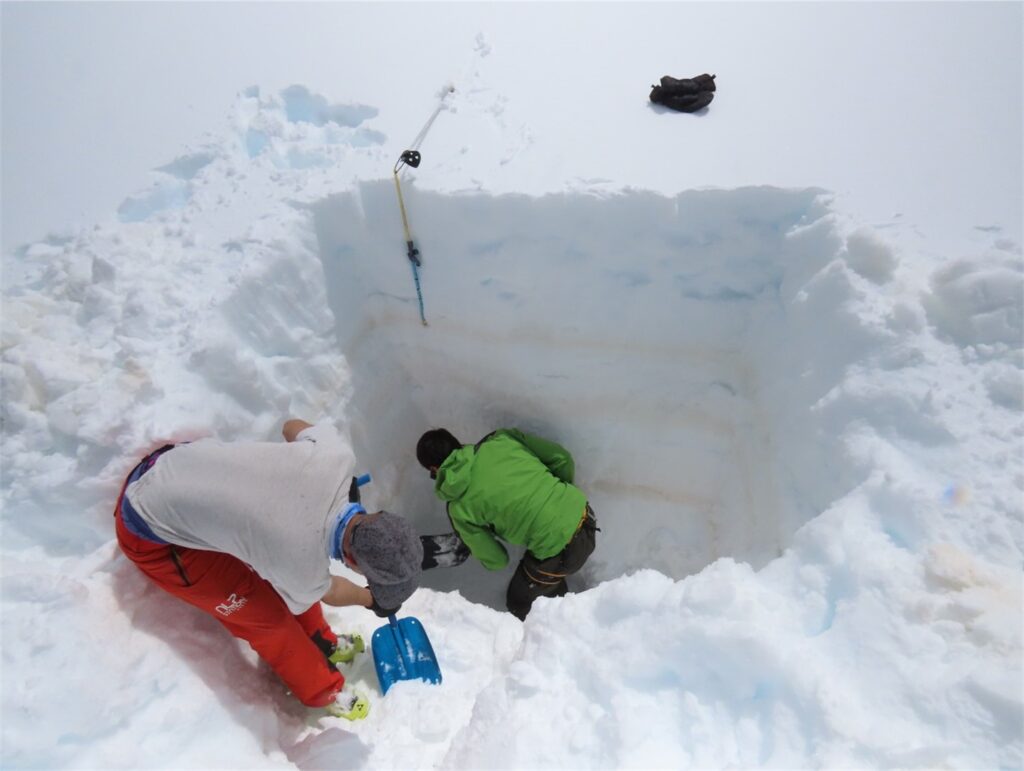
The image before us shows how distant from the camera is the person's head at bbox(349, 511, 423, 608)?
1.67 meters

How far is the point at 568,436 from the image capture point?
337cm

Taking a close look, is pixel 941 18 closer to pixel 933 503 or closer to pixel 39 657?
pixel 933 503

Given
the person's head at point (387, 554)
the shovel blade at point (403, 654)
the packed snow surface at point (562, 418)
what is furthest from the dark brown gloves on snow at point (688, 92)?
the shovel blade at point (403, 654)

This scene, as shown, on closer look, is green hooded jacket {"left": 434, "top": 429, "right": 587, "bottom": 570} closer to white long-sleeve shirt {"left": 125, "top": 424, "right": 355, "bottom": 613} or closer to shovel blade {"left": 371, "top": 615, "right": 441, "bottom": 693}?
shovel blade {"left": 371, "top": 615, "right": 441, "bottom": 693}

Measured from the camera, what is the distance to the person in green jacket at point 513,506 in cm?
284

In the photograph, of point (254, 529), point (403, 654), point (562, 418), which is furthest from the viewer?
point (562, 418)

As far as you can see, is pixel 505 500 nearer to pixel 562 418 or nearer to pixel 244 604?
pixel 562 418

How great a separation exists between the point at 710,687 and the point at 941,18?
3.56 m

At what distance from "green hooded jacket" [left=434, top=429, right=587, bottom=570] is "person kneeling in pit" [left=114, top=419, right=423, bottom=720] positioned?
3.12 feet

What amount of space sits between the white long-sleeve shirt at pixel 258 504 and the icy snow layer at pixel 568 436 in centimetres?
37

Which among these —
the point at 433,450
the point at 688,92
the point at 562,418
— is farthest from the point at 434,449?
the point at 688,92

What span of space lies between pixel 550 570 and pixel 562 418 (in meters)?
0.83

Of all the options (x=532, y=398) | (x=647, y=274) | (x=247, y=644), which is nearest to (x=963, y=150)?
(x=647, y=274)

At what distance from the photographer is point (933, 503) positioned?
1.62 meters
